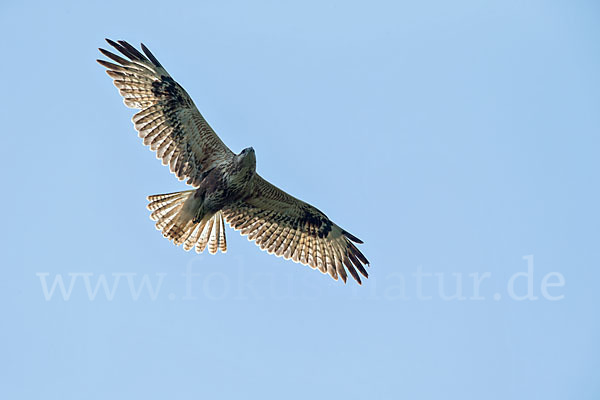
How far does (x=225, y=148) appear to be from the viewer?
1261cm

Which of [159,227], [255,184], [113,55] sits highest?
[113,55]

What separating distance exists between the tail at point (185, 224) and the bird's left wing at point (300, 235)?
Answer: 335mm

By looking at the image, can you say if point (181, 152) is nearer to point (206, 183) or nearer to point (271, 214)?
point (206, 183)

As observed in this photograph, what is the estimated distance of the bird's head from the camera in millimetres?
12078

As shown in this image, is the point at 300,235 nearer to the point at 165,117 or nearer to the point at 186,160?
the point at 186,160

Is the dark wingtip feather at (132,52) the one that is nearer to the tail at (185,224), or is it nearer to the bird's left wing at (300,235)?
the tail at (185,224)

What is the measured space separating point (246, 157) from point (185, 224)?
1.50 metres

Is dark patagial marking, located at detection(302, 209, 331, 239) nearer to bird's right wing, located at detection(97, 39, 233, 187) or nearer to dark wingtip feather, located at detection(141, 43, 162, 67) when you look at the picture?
bird's right wing, located at detection(97, 39, 233, 187)

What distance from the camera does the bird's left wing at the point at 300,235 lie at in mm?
13297

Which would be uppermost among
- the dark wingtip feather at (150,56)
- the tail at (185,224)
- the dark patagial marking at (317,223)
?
the dark wingtip feather at (150,56)

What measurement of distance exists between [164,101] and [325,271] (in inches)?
143

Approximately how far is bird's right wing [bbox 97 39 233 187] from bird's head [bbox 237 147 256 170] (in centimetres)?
47

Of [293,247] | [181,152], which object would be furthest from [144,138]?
[293,247]

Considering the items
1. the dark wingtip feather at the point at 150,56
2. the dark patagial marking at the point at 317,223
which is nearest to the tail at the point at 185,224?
the dark patagial marking at the point at 317,223
